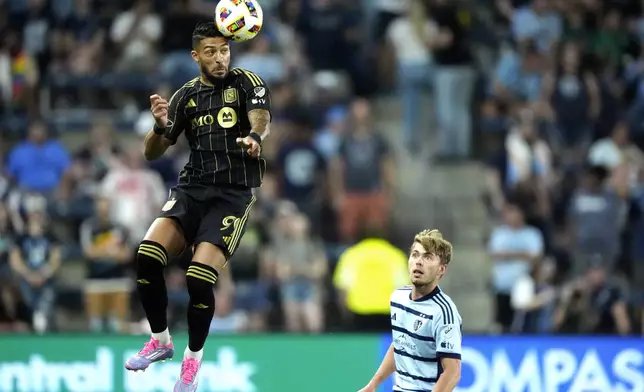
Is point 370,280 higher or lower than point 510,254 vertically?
lower

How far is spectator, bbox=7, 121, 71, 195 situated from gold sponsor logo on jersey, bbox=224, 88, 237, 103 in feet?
26.0

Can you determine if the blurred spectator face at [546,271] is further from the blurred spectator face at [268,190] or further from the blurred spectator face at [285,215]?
the blurred spectator face at [268,190]

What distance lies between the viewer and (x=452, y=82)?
1686cm

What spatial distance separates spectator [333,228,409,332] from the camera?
14.2 metres

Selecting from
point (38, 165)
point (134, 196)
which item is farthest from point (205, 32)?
point (38, 165)

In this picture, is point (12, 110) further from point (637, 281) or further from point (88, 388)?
Answer: point (637, 281)

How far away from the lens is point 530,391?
12211mm

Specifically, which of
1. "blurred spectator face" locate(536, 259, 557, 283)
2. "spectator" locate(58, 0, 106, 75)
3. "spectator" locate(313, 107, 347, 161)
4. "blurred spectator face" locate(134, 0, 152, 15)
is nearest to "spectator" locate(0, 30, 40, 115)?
"spectator" locate(58, 0, 106, 75)

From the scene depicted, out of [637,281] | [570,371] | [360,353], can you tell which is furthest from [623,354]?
[637,281]

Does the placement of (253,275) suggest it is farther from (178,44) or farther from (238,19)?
(238,19)

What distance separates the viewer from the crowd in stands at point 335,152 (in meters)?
14.9

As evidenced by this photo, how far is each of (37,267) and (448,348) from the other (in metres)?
8.14

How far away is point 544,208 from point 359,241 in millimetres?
2330

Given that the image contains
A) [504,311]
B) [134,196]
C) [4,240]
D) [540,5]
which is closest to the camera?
[504,311]
